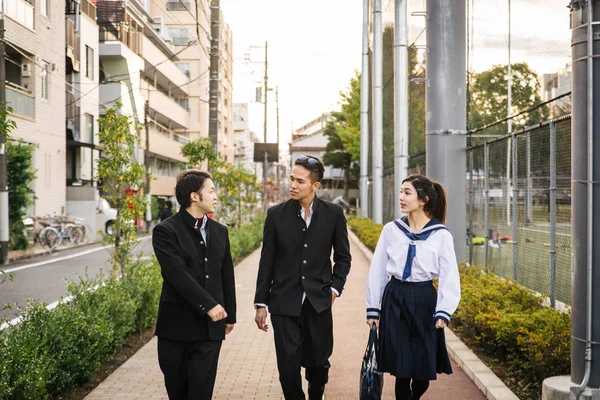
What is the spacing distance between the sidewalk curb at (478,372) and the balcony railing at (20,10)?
7.35 metres

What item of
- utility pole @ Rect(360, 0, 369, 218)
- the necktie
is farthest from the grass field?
utility pole @ Rect(360, 0, 369, 218)

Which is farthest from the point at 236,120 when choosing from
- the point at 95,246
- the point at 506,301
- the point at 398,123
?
the point at 506,301

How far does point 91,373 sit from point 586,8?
4.90 metres

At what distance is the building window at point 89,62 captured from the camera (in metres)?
28.3

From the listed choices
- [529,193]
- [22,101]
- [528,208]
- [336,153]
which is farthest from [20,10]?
[336,153]

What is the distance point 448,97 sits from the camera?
10.8m

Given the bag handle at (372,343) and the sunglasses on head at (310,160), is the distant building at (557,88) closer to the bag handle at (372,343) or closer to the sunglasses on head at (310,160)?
the sunglasses on head at (310,160)

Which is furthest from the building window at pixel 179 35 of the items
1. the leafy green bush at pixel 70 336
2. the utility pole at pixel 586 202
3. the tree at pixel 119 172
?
the utility pole at pixel 586 202

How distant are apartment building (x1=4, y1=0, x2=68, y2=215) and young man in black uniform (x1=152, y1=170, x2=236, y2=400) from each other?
727 cm

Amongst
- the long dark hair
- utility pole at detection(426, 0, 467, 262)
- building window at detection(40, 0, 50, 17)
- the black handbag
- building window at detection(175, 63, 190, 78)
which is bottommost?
the black handbag

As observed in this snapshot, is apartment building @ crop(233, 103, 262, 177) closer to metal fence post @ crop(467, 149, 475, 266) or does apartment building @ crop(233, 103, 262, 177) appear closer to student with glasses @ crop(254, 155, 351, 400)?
metal fence post @ crop(467, 149, 475, 266)

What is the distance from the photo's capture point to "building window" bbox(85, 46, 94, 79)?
2826cm

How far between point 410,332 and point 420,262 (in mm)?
457

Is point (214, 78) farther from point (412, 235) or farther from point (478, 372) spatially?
point (412, 235)
